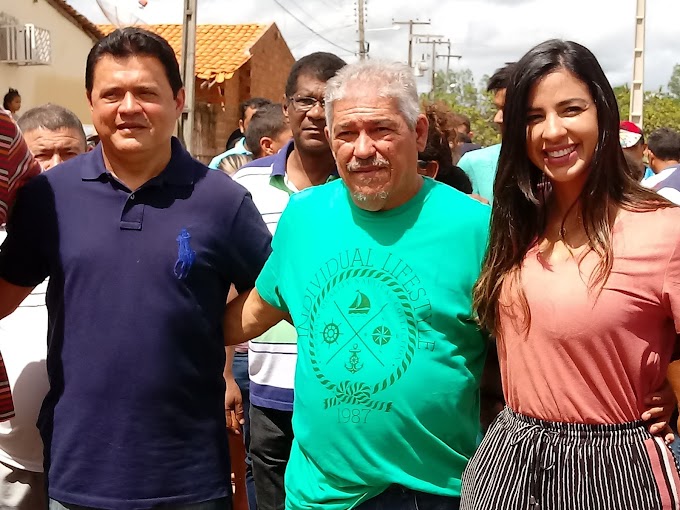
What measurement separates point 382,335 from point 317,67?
177 cm

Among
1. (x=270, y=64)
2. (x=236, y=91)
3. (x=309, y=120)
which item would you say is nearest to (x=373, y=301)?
(x=309, y=120)

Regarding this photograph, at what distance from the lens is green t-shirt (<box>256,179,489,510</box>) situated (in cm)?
237

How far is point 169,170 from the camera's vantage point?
269 cm

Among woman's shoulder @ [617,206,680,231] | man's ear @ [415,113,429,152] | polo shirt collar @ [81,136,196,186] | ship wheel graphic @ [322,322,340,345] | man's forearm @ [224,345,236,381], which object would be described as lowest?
man's forearm @ [224,345,236,381]

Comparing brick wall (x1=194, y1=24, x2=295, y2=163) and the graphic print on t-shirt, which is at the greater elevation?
brick wall (x1=194, y1=24, x2=295, y2=163)

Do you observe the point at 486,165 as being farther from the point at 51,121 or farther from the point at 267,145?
the point at 51,121

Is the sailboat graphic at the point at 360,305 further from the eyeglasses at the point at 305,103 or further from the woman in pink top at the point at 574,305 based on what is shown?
the eyeglasses at the point at 305,103

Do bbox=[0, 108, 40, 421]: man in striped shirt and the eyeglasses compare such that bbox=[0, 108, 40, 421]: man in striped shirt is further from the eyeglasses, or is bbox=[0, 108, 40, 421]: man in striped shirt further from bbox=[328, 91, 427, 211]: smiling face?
the eyeglasses

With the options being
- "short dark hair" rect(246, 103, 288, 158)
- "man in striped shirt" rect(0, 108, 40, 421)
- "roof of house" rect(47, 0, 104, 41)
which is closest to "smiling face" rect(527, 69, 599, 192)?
A: "man in striped shirt" rect(0, 108, 40, 421)

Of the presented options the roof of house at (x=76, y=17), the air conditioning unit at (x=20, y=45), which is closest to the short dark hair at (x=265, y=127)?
the air conditioning unit at (x=20, y=45)

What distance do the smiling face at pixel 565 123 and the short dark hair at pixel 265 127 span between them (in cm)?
332

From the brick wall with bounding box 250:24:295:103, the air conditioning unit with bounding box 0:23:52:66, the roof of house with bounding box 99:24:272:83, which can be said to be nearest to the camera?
the air conditioning unit with bounding box 0:23:52:66

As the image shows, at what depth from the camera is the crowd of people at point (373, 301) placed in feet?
7.02

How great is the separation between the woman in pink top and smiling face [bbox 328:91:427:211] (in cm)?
29
